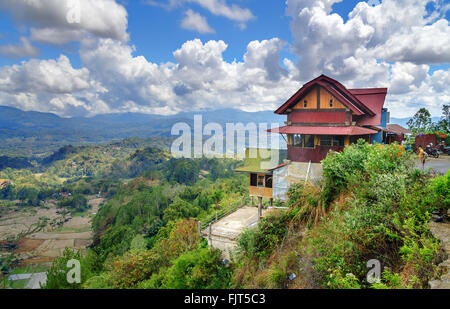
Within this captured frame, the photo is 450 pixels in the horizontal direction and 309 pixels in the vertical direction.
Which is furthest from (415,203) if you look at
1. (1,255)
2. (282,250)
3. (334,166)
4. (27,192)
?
(27,192)

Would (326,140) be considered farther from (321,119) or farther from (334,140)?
(321,119)

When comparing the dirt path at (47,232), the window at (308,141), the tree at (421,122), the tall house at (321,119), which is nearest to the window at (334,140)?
the tall house at (321,119)

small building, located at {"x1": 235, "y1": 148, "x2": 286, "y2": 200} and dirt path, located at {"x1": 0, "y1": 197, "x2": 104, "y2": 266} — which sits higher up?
small building, located at {"x1": 235, "y1": 148, "x2": 286, "y2": 200}

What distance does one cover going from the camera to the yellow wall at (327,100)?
15094 mm

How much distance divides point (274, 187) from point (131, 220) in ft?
181

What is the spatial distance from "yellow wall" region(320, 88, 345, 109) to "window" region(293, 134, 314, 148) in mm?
1947

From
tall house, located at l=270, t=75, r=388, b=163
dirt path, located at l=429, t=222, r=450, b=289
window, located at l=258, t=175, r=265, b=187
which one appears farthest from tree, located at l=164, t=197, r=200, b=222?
dirt path, located at l=429, t=222, r=450, b=289

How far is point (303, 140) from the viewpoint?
16062 mm

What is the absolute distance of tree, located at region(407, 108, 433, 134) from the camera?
24.5m

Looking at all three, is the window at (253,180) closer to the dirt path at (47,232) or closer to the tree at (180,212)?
the tree at (180,212)

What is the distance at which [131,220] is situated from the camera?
63719mm

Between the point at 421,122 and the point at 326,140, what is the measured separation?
631 inches

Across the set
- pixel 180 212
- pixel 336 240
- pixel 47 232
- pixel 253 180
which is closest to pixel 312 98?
pixel 253 180

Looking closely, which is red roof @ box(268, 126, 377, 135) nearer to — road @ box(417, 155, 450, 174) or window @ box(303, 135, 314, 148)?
window @ box(303, 135, 314, 148)
